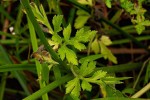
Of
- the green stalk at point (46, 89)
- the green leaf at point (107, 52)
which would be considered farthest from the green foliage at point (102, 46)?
the green stalk at point (46, 89)

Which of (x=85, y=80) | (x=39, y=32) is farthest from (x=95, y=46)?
(x=39, y=32)

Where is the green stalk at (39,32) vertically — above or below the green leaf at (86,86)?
above

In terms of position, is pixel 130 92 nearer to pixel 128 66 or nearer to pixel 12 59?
pixel 128 66

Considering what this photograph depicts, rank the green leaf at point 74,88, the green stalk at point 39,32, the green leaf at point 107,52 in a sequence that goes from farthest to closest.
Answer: the green leaf at point 107,52 → the green leaf at point 74,88 → the green stalk at point 39,32

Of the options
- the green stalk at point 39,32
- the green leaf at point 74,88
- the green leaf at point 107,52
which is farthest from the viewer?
the green leaf at point 107,52

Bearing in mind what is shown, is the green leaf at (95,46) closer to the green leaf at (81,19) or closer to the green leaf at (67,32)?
the green leaf at (81,19)

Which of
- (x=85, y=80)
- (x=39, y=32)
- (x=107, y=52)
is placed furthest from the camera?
(x=107, y=52)

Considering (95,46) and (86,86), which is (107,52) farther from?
(86,86)

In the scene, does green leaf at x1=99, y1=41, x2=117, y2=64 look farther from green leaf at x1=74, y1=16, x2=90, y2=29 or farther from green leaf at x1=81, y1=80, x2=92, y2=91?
green leaf at x1=81, y1=80, x2=92, y2=91

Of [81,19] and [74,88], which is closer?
[74,88]

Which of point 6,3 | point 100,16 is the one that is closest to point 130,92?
point 100,16
